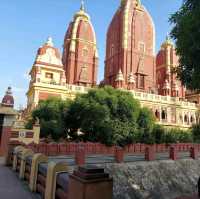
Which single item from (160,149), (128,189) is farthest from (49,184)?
(160,149)

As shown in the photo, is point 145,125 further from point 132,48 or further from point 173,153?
point 132,48

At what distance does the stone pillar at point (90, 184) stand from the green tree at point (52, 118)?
62.7ft

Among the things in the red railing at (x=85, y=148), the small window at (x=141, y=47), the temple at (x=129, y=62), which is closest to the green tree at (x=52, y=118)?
the red railing at (x=85, y=148)

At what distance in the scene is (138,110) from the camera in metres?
24.4

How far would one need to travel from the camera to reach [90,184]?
341cm

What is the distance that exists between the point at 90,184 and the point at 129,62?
38911 millimetres

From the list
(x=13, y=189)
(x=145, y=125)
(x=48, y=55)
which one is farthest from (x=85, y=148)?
(x=48, y=55)

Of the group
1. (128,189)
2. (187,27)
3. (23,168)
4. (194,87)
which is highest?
(187,27)

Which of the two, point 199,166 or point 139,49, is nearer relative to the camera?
point 199,166

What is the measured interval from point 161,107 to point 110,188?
3606cm

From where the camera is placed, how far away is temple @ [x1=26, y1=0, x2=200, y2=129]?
3834 centimetres

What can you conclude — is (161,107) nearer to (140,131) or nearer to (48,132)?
(140,131)

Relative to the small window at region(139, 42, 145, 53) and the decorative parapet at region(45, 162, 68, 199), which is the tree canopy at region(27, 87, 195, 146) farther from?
the small window at region(139, 42, 145, 53)

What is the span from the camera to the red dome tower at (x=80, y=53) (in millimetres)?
41062
